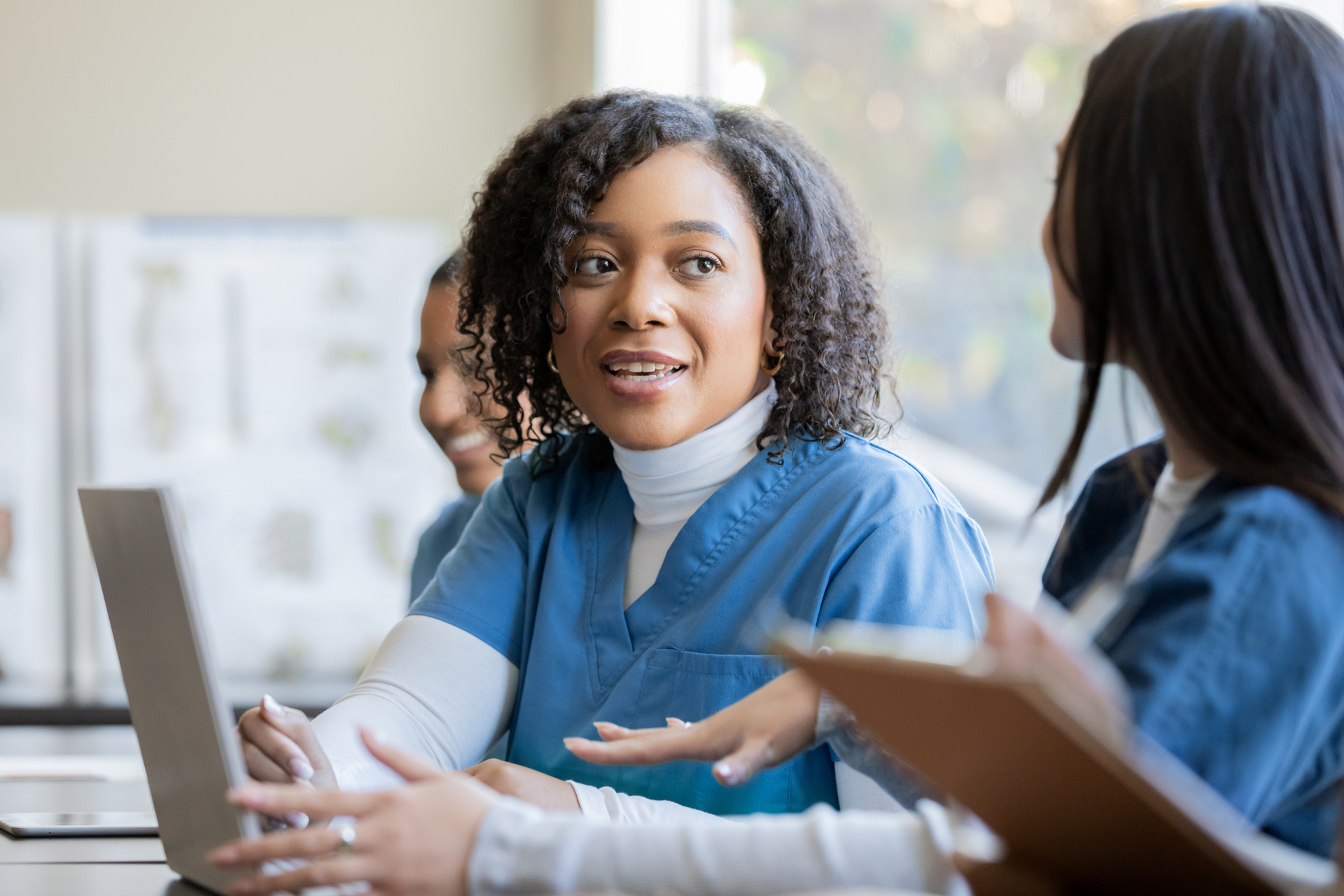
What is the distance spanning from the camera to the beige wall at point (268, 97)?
91.1 inches

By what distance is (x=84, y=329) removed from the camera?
2.38 meters

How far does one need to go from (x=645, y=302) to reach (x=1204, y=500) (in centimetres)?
58

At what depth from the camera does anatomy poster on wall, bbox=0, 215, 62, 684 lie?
233 cm

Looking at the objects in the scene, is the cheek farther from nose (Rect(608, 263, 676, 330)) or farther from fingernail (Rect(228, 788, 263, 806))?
fingernail (Rect(228, 788, 263, 806))

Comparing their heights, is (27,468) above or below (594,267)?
below

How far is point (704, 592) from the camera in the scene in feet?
3.73

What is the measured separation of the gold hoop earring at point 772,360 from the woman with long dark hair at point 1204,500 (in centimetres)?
50

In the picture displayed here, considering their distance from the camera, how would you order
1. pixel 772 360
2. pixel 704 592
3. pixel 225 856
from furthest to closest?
pixel 772 360
pixel 704 592
pixel 225 856

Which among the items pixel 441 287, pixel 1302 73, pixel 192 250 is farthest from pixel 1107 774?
pixel 192 250

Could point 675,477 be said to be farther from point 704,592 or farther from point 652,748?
point 652,748

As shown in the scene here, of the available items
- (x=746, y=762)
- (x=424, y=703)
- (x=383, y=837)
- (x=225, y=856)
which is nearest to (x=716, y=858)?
(x=746, y=762)

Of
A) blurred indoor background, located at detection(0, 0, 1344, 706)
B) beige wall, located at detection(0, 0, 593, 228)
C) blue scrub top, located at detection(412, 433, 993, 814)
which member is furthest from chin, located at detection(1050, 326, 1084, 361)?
beige wall, located at detection(0, 0, 593, 228)

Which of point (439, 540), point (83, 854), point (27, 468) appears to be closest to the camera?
point (83, 854)

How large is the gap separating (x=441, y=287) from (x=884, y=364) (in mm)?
727
